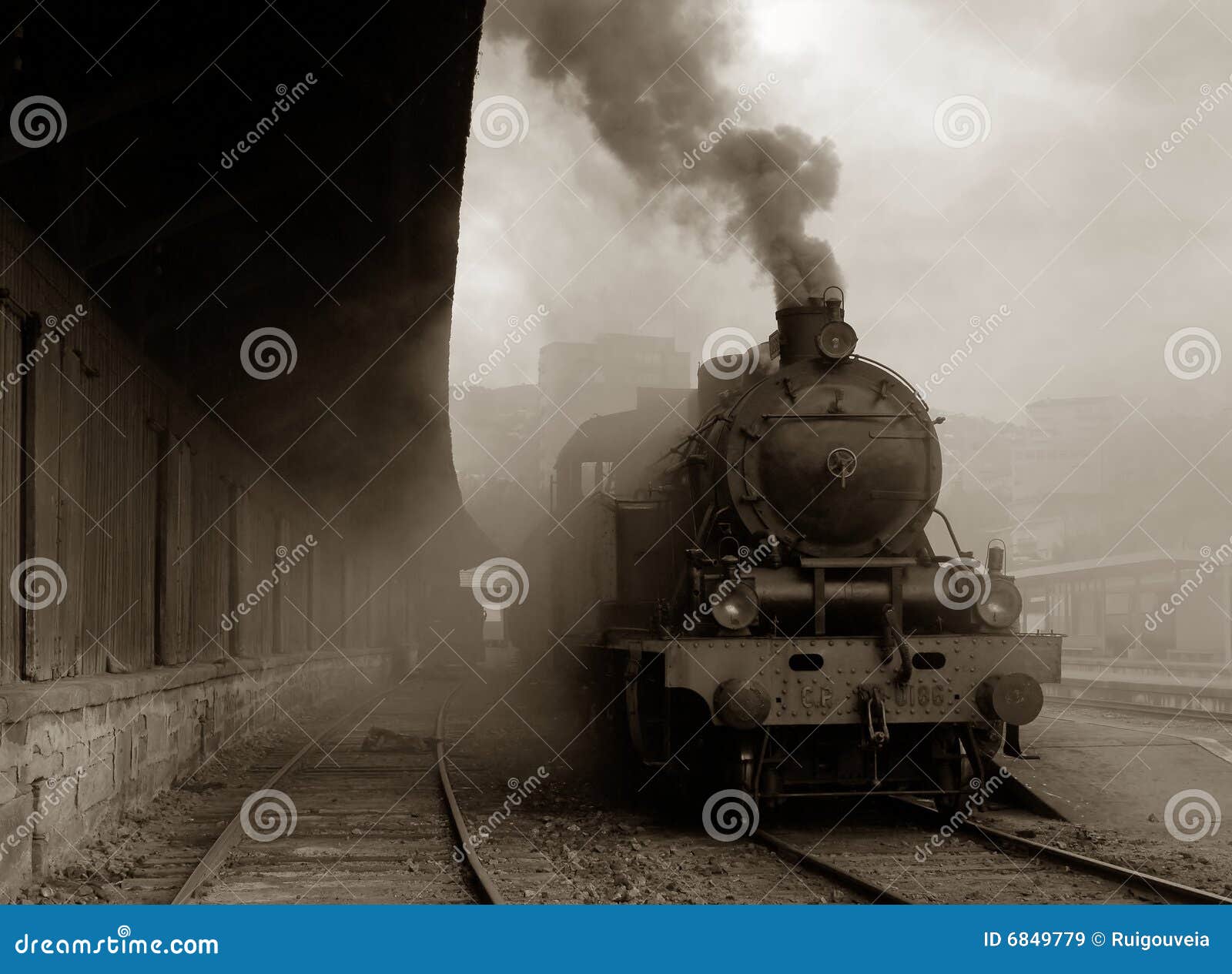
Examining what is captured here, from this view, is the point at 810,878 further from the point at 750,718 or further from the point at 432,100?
the point at 432,100

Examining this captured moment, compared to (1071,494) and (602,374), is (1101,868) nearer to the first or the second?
(1071,494)

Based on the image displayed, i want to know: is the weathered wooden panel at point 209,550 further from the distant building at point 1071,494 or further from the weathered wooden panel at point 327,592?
the distant building at point 1071,494

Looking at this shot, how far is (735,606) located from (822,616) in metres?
0.66

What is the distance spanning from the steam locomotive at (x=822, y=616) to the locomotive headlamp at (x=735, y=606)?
0.01 m

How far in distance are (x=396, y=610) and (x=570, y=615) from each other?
22503 millimetres


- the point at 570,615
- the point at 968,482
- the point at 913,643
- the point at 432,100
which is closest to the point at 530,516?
the point at 570,615

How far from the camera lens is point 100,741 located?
7.62 meters

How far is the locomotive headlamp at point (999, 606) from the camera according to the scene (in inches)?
321

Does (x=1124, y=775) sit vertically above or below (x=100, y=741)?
above

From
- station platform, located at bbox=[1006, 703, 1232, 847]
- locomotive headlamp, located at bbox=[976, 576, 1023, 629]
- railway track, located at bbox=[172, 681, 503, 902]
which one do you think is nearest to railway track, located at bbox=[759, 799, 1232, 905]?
station platform, located at bbox=[1006, 703, 1232, 847]

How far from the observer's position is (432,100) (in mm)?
6332

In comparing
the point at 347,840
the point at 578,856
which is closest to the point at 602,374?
the point at 347,840

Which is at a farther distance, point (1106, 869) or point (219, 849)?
point (219, 849)

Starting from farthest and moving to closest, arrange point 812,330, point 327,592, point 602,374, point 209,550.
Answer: point 602,374
point 327,592
point 209,550
point 812,330
